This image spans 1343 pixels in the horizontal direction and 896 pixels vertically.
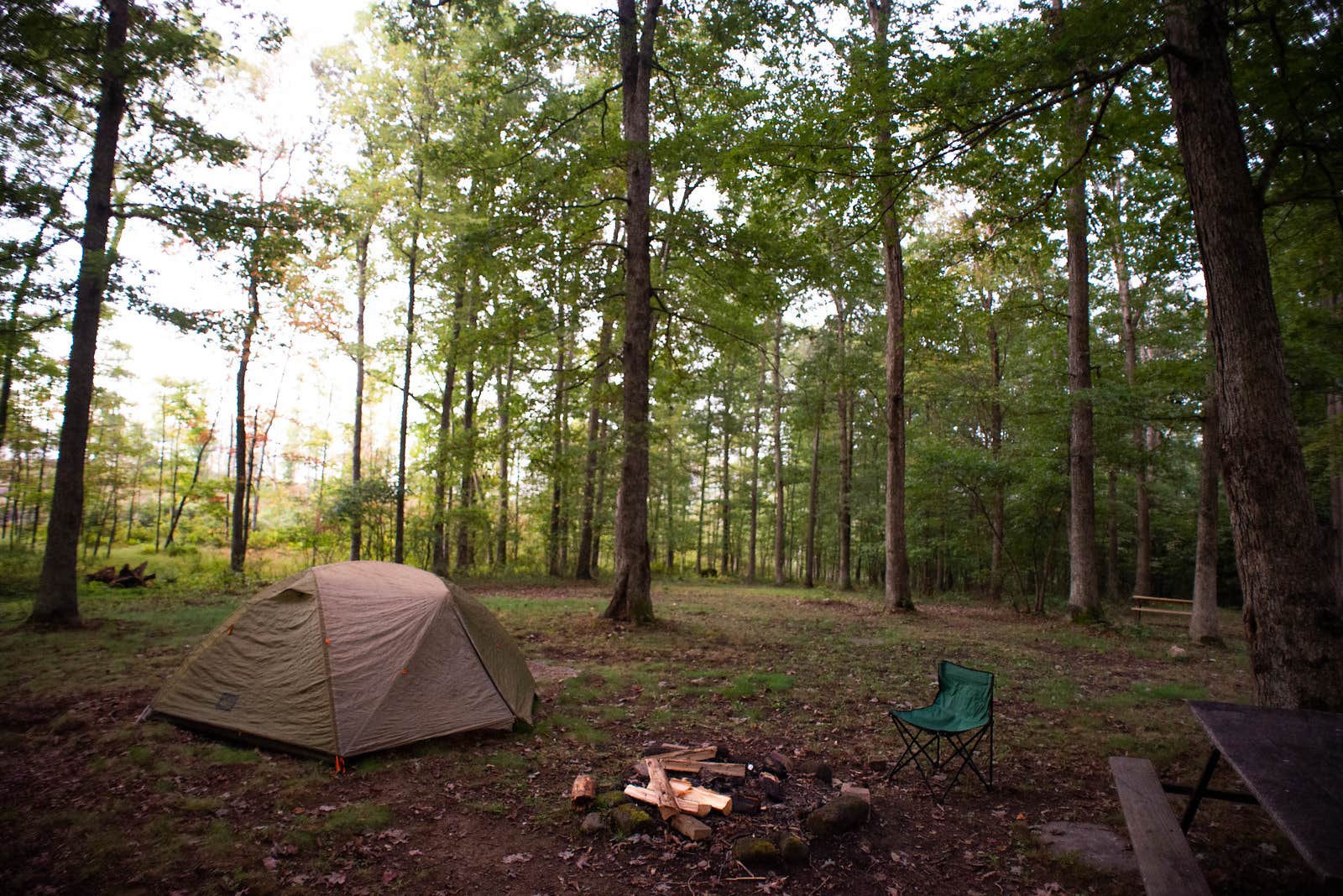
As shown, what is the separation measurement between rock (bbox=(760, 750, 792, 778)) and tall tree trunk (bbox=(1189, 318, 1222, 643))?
986 centimetres

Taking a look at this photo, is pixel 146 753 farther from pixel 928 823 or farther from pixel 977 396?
pixel 977 396

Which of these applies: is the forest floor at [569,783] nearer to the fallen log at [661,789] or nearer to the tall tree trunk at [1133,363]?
the fallen log at [661,789]

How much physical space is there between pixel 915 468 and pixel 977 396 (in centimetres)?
409

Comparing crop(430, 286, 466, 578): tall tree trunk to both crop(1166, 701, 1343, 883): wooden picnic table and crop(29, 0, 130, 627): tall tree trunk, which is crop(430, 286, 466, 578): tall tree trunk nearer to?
crop(29, 0, 130, 627): tall tree trunk

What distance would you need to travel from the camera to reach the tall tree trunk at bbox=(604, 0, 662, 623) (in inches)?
413

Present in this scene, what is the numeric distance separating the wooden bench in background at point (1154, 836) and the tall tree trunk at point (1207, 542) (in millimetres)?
9078

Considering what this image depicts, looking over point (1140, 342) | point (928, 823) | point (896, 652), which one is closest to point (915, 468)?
point (896, 652)

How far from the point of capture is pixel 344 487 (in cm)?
1691

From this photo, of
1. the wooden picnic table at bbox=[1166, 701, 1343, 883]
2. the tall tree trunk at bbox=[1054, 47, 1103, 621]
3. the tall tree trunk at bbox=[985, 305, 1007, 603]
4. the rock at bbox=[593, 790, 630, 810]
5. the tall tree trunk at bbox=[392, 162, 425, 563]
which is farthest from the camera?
the tall tree trunk at bbox=[985, 305, 1007, 603]

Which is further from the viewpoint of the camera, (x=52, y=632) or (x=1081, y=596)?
(x=1081, y=596)

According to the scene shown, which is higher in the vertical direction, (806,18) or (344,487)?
(806,18)

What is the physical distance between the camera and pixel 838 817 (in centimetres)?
402

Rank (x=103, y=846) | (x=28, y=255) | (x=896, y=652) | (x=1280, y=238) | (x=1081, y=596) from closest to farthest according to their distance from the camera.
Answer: (x=103, y=846)
(x=1280, y=238)
(x=28, y=255)
(x=896, y=652)
(x=1081, y=596)

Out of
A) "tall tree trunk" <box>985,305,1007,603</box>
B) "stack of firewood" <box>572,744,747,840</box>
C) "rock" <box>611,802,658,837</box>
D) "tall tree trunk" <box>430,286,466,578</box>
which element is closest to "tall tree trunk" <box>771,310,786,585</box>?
"tall tree trunk" <box>985,305,1007,603</box>
